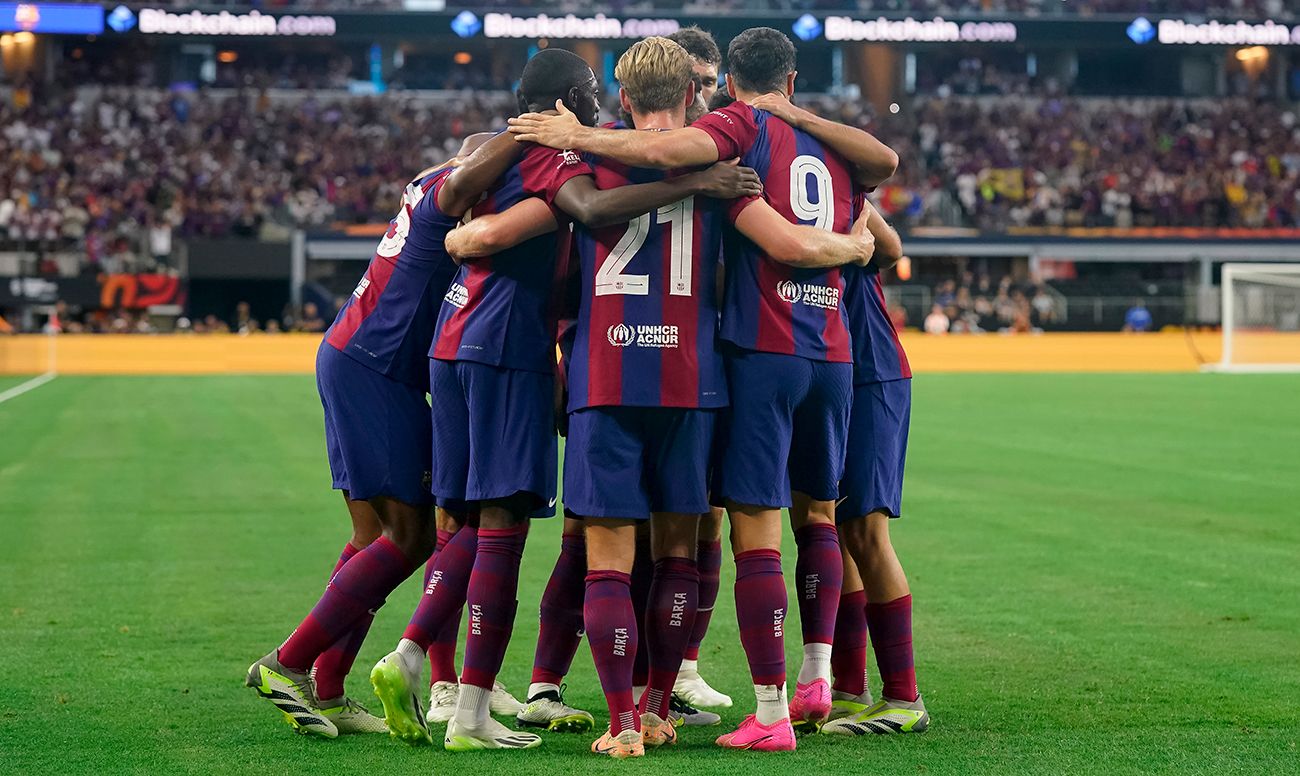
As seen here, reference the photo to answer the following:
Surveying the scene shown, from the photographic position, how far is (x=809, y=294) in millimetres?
5051

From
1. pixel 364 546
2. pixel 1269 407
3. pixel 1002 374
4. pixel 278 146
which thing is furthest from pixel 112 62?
pixel 364 546

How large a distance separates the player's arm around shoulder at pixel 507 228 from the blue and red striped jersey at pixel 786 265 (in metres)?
0.59

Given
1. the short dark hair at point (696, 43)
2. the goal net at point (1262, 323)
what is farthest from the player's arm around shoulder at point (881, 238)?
the goal net at point (1262, 323)

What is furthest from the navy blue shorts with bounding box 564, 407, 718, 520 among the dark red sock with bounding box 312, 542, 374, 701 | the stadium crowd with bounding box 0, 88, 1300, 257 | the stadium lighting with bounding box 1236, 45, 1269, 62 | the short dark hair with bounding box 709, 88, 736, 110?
the stadium lighting with bounding box 1236, 45, 1269, 62

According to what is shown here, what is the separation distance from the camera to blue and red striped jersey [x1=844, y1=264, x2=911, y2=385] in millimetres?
5367

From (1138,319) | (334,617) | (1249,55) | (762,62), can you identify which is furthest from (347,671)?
(1249,55)

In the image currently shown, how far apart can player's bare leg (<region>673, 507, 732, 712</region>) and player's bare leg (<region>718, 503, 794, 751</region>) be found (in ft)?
1.54

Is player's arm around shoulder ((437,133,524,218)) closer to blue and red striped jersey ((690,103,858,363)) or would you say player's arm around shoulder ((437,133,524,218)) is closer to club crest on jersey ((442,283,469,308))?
club crest on jersey ((442,283,469,308))

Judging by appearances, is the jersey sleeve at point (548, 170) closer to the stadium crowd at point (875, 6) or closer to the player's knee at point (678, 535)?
the player's knee at point (678, 535)

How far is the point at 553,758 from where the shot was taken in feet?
15.7

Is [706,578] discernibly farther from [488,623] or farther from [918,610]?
[918,610]

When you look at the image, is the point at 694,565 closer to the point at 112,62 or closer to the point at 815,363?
the point at 815,363

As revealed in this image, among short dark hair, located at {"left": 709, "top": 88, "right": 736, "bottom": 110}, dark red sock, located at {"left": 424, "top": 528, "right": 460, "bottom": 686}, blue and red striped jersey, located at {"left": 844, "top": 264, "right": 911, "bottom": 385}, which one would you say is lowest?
dark red sock, located at {"left": 424, "top": 528, "right": 460, "bottom": 686}

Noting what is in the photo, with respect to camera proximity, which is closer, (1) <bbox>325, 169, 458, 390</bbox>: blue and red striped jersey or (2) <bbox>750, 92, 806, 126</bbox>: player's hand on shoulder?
(2) <bbox>750, 92, 806, 126</bbox>: player's hand on shoulder
